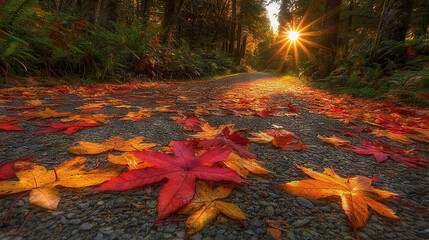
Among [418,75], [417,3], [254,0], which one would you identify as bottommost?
[418,75]

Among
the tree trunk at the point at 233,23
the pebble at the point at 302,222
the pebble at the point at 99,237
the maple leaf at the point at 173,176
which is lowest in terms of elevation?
the pebble at the point at 302,222

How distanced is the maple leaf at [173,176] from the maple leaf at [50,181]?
0.11m

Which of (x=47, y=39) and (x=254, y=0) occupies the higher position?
(x=254, y=0)

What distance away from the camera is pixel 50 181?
24.4 inches

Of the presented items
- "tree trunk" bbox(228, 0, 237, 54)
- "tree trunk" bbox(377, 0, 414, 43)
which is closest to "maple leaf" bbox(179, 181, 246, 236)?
"tree trunk" bbox(377, 0, 414, 43)

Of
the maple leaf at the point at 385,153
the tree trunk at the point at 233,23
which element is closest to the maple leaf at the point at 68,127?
the maple leaf at the point at 385,153

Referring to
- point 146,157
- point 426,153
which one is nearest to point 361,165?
point 426,153

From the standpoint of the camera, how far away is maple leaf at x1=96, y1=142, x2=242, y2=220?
54 cm

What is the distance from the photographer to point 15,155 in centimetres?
86

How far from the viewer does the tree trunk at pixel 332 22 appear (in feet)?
23.8

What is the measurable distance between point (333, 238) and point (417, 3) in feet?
39.0

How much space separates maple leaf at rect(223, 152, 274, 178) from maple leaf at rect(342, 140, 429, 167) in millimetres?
691

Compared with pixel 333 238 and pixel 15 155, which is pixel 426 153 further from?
pixel 15 155

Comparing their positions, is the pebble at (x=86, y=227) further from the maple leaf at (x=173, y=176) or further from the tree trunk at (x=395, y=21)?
the tree trunk at (x=395, y=21)
